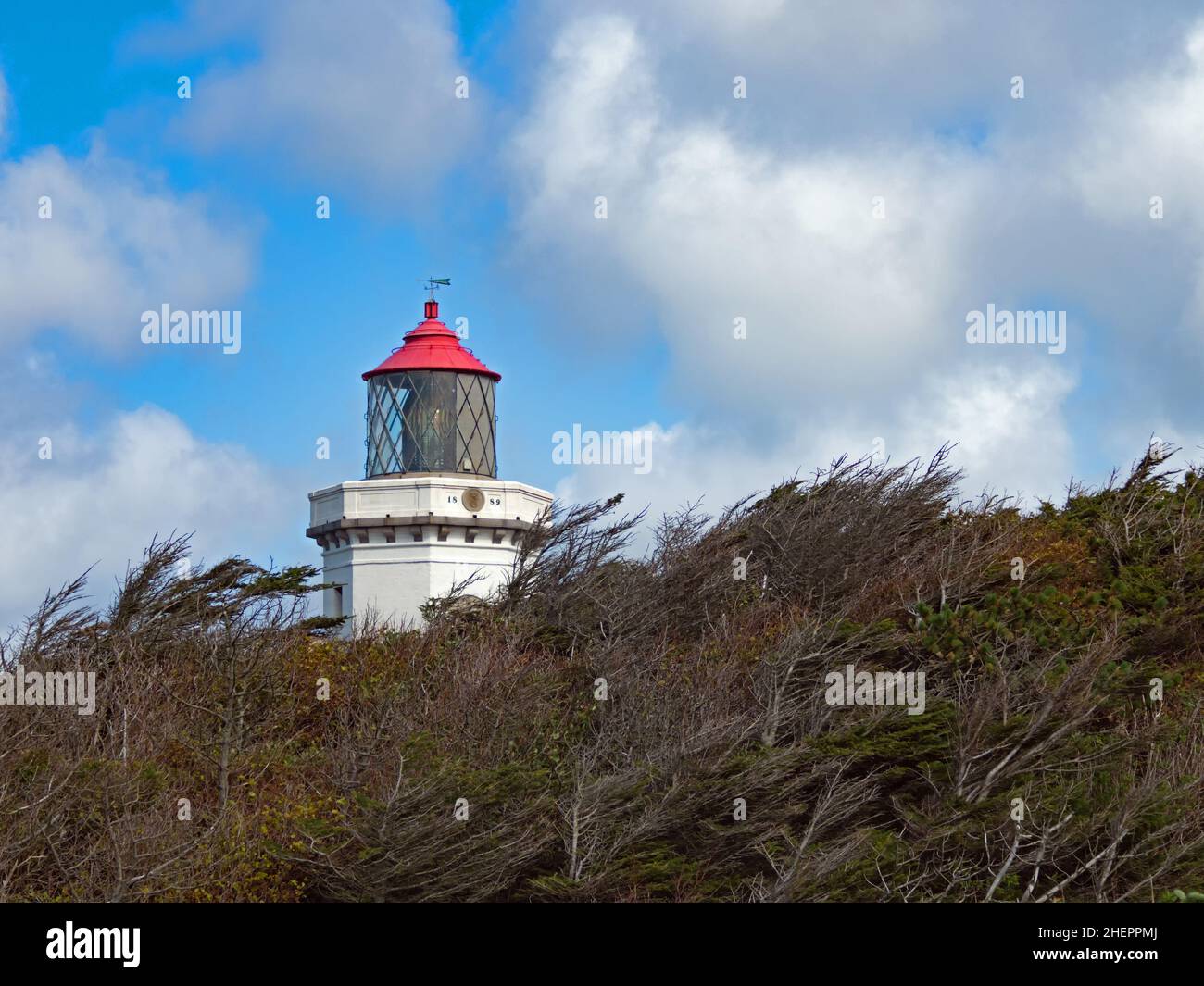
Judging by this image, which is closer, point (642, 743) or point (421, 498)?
point (642, 743)

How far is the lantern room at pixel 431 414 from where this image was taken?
22.2m

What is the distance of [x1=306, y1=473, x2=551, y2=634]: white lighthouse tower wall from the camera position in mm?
21594

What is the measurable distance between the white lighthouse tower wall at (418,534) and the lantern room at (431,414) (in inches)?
13.2

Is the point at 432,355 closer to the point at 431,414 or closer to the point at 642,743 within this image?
the point at 431,414

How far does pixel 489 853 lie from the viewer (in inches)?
408

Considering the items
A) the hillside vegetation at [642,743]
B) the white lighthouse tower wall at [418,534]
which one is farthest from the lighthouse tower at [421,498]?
the hillside vegetation at [642,743]

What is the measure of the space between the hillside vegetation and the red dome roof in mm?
7208

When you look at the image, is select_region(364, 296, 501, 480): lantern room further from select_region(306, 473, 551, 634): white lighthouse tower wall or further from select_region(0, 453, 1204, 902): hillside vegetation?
select_region(0, 453, 1204, 902): hillside vegetation

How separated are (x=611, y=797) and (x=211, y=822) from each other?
302 centimetres

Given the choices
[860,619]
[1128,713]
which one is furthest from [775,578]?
[1128,713]

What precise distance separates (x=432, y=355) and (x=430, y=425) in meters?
1.13

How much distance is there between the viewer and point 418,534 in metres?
21.7

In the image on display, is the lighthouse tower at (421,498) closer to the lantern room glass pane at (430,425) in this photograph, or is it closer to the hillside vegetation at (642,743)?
the lantern room glass pane at (430,425)

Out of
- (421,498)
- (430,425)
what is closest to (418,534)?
(421,498)
